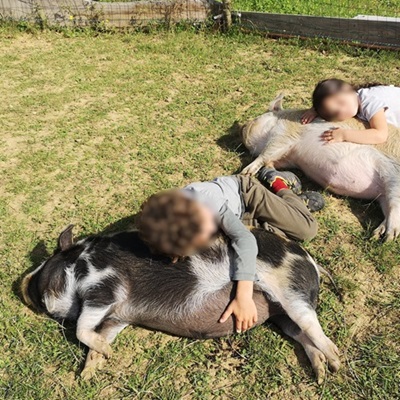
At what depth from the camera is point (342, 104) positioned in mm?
3922

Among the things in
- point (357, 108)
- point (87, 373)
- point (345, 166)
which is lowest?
point (87, 373)

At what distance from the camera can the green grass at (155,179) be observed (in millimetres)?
2844

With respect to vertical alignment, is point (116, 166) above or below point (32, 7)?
below

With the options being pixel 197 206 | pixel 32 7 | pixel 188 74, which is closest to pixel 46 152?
pixel 188 74

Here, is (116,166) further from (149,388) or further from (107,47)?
(107,47)

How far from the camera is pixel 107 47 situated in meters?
6.66

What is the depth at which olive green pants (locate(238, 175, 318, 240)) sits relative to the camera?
3.37 m

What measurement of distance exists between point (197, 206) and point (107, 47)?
462cm

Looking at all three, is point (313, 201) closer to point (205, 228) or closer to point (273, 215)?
point (273, 215)

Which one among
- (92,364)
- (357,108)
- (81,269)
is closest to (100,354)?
(92,364)

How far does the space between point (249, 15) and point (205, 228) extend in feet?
15.4

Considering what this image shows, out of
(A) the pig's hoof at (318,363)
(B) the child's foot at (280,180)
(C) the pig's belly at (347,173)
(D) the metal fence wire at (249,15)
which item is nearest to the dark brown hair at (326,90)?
(C) the pig's belly at (347,173)

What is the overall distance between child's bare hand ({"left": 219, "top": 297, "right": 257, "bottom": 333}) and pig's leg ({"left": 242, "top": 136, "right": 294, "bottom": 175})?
1677 millimetres

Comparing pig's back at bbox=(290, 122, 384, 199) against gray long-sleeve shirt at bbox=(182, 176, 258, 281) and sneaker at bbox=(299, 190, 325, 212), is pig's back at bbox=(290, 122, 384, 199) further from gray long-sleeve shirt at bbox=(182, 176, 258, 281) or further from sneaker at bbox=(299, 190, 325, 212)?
gray long-sleeve shirt at bbox=(182, 176, 258, 281)
